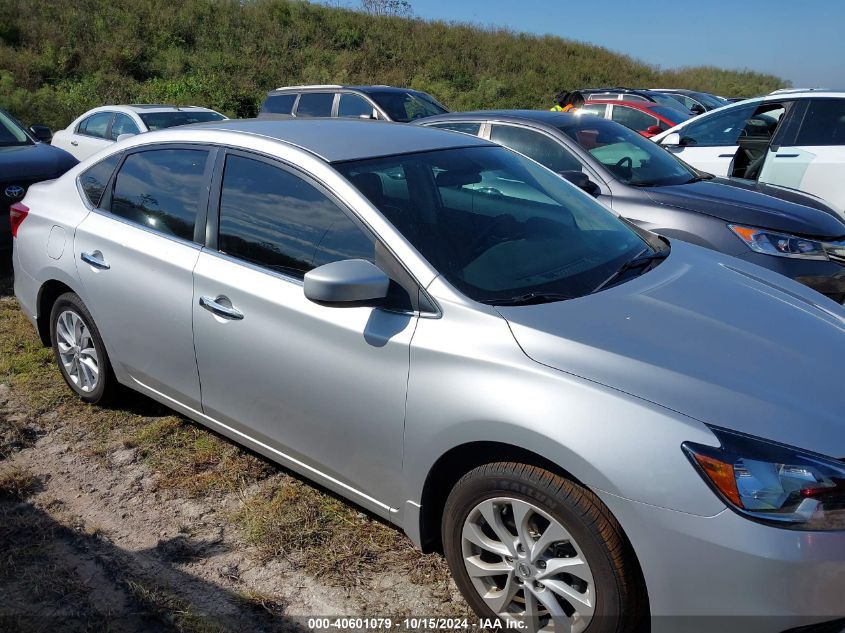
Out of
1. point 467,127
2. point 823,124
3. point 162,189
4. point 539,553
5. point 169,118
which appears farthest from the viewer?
point 169,118

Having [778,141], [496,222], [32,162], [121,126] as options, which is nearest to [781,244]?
[496,222]

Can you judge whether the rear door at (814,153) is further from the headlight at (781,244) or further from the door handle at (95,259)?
the door handle at (95,259)

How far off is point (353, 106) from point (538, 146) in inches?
237

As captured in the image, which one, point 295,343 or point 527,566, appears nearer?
point 527,566

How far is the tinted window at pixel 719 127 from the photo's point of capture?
798 cm

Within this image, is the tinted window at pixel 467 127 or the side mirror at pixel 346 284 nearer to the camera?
the side mirror at pixel 346 284

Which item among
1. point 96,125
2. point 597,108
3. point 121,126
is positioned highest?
point 597,108

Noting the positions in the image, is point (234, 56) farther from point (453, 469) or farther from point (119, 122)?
point (453, 469)

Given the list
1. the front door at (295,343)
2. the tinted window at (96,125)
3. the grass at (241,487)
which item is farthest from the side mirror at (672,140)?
the tinted window at (96,125)

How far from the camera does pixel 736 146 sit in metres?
7.84

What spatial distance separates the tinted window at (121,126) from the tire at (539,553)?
954 centimetres

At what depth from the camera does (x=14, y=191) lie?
6609mm

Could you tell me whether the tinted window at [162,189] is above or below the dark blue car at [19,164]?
above

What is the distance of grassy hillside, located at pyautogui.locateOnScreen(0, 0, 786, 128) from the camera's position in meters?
22.5
